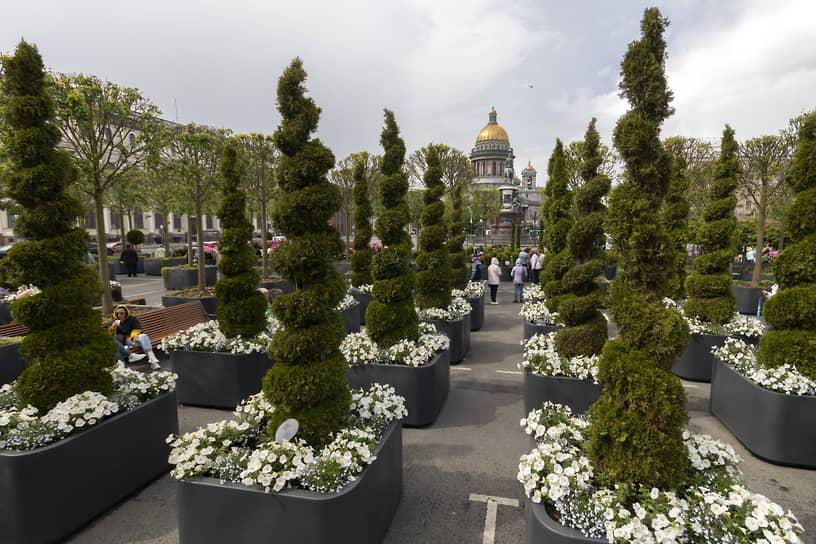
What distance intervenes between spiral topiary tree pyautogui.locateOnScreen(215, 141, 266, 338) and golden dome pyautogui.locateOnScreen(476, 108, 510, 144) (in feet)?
296

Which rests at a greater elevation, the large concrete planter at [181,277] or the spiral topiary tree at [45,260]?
the spiral topiary tree at [45,260]

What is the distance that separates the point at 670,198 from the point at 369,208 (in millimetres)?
9123

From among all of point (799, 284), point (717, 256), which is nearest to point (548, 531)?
point (799, 284)

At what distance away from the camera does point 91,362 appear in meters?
4.46

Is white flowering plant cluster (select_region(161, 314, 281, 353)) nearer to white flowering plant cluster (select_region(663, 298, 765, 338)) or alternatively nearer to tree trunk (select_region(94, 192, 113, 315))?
tree trunk (select_region(94, 192, 113, 315))

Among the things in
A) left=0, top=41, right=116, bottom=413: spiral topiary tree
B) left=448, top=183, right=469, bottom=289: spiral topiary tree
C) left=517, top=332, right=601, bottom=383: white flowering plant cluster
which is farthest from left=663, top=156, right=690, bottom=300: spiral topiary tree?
left=0, top=41, right=116, bottom=413: spiral topiary tree

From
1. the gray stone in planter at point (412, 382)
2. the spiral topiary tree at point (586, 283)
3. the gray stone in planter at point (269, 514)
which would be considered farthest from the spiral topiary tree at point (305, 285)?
the spiral topiary tree at point (586, 283)

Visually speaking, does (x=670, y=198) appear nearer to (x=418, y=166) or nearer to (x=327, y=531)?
(x=327, y=531)

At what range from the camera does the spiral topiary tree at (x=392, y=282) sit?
6750mm

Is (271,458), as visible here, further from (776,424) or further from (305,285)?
(776,424)

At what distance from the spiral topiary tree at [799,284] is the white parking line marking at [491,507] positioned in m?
4.04

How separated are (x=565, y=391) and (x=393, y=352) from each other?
246cm

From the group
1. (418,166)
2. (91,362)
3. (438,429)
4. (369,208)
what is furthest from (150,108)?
(418,166)

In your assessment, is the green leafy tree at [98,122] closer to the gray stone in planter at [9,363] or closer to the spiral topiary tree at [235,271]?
the gray stone in planter at [9,363]
